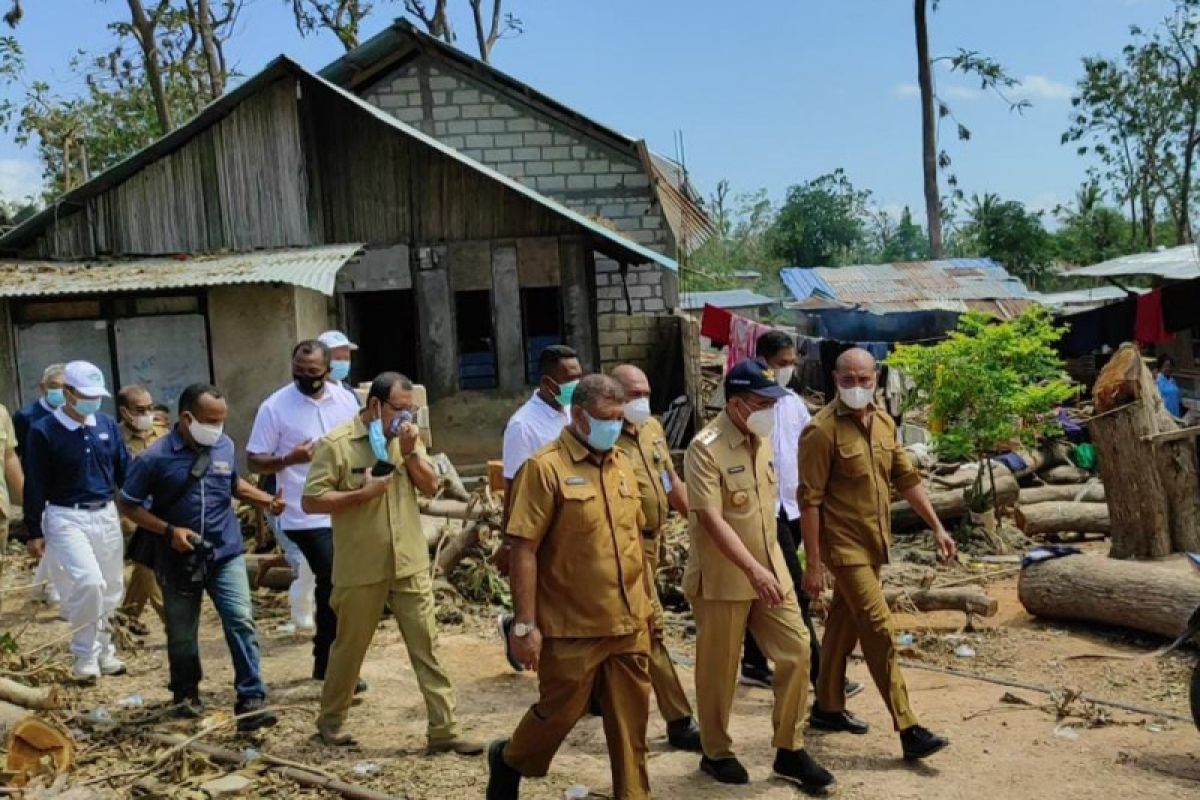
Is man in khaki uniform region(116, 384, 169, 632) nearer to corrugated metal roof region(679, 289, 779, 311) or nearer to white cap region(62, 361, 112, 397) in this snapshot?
white cap region(62, 361, 112, 397)

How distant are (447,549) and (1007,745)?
475cm

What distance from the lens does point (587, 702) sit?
171 inches

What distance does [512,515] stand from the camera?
422 cm

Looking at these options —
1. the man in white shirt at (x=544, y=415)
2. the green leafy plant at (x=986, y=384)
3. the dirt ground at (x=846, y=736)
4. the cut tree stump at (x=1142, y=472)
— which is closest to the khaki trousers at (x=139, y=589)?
the dirt ground at (x=846, y=736)

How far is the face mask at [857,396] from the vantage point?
17.5ft

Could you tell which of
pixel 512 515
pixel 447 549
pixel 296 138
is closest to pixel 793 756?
pixel 512 515

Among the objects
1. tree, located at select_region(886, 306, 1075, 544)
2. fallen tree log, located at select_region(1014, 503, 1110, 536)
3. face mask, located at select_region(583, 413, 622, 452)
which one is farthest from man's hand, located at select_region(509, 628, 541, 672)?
fallen tree log, located at select_region(1014, 503, 1110, 536)

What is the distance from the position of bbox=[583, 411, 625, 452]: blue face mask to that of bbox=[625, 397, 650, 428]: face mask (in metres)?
1.00

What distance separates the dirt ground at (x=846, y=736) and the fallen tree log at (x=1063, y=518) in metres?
3.23

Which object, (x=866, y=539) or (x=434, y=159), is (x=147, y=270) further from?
(x=866, y=539)

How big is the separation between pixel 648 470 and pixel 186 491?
2394 millimetres

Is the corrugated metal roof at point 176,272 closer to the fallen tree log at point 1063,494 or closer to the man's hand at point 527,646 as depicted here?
the man's hand at point 527,646

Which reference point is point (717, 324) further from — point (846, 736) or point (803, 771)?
point (803, 771)

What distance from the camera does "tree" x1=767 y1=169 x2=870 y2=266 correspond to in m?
52.0
